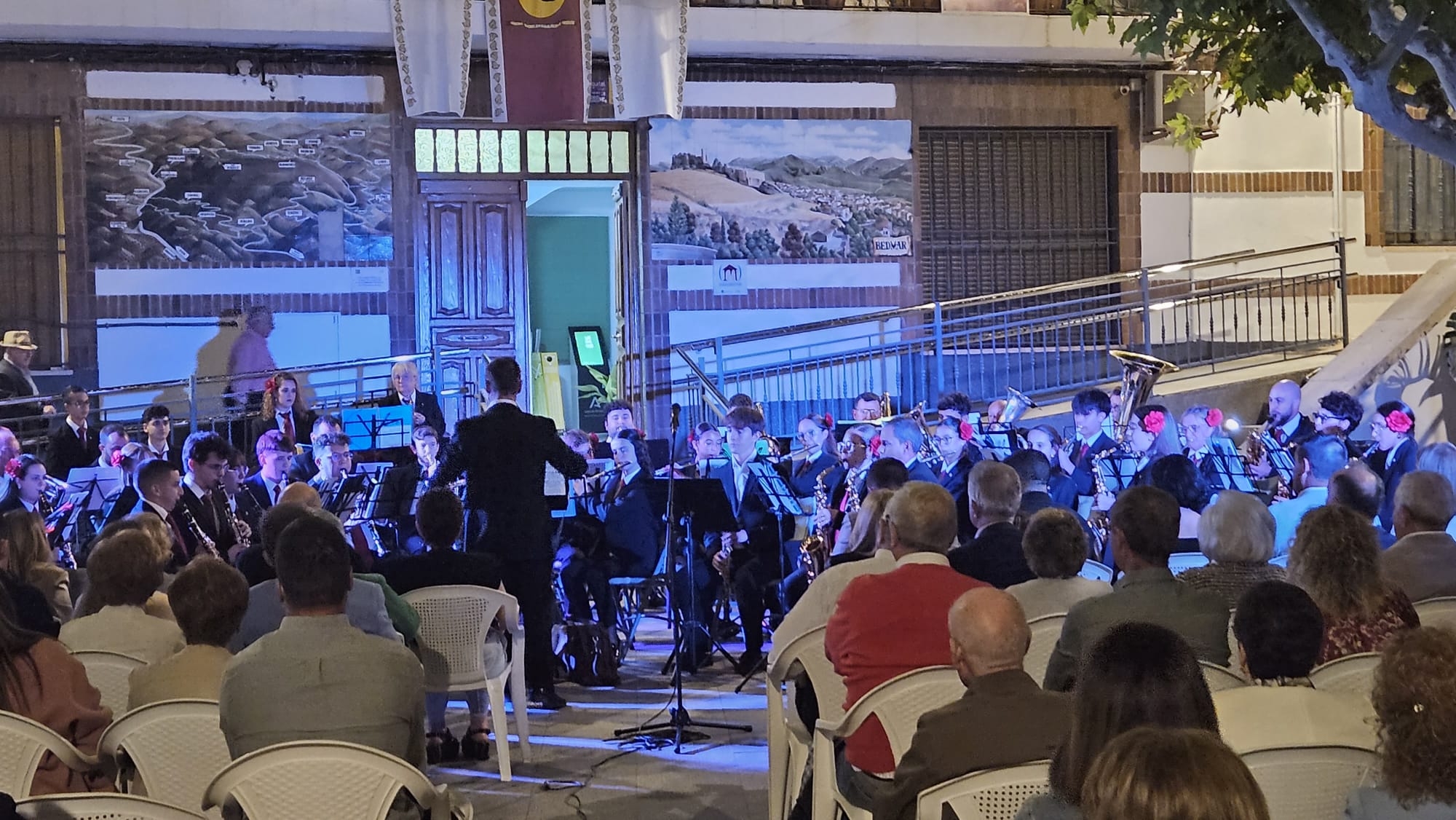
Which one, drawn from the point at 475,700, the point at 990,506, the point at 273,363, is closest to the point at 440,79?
the point at 273,363

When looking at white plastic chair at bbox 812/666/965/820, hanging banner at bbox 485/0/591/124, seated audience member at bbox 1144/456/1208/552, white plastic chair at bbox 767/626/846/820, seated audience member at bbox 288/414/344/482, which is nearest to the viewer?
white plastic chair at bbox 812/666/965/820

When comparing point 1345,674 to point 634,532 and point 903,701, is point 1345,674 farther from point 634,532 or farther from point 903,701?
point 634,532

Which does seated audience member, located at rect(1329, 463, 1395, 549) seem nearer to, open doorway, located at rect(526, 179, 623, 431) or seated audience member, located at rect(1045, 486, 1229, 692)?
seated audience member, located at rect(1045, 486, 1229, 692)

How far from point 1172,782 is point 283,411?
11.0m

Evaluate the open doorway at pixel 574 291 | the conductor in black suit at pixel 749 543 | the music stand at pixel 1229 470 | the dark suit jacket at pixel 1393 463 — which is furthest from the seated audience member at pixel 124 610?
the open doorway at pixel 574 291

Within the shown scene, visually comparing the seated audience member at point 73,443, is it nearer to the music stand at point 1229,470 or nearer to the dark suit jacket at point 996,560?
the dark suit jacket at point 996,560

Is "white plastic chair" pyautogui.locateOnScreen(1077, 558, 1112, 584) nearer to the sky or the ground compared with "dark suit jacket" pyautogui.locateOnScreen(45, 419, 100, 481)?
nearer to the ground

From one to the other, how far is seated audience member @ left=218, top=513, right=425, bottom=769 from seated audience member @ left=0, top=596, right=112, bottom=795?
0.46 meters

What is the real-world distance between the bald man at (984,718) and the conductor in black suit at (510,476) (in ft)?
14.0

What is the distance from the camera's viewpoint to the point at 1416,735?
108 inches

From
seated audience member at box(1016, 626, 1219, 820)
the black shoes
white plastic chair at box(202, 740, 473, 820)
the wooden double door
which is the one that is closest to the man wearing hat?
the wooden double door

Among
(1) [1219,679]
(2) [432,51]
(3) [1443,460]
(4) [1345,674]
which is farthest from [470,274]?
(4) [1345,674]

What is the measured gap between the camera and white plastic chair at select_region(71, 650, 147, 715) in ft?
14.9

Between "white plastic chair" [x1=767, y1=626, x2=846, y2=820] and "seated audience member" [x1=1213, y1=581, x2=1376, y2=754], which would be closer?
"seated audience member" [x1=1213, y1=581, x2=1376, y2=754]
